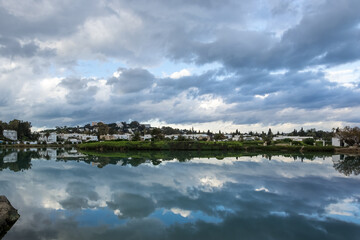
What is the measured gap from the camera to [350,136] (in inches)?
2058

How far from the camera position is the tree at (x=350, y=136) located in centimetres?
5119

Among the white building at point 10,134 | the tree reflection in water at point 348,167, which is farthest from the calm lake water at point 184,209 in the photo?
the white building at point 10,134

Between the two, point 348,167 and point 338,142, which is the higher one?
point 338,142

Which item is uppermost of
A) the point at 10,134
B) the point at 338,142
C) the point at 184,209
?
the point at 10,134

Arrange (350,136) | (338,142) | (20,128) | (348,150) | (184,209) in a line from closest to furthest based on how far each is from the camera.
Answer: (184,209) < (348,150) < (350,136) < (338,142) < (20,128)

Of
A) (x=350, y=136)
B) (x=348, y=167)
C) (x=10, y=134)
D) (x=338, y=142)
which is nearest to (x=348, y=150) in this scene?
(x=350, y=136)

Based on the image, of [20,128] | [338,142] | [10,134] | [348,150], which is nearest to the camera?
[348,150]

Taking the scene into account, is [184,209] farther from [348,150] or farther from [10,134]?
[10,134]

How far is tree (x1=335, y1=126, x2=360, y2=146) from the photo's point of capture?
168ft

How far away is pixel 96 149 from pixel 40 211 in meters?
47.0

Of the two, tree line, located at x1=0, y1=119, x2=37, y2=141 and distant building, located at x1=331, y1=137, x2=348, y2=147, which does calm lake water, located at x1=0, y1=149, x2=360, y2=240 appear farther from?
tree line, located at x1=0, y1=119, x2=37, y2=141

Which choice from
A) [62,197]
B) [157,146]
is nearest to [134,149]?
[157,146]

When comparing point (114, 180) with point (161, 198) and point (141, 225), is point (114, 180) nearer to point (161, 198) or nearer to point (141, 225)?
point (161, 198)

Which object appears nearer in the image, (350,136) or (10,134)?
(350,136)
